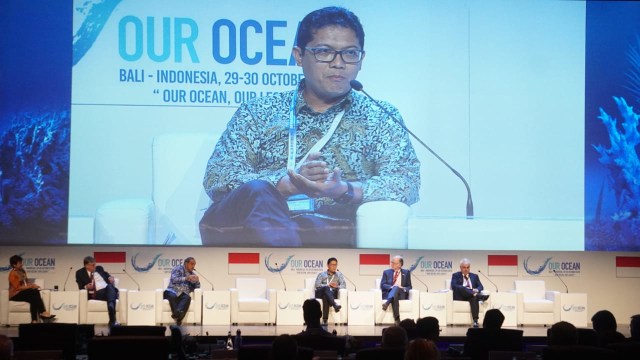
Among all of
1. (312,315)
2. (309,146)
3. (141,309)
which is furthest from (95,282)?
(312,315)

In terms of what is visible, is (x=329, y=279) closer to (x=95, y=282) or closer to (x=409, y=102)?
(x=409, y=102)

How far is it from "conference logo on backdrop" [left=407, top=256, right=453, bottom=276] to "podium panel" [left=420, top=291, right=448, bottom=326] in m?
1.22

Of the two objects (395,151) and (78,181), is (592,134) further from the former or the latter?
(78,181)

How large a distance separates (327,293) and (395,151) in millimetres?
2104

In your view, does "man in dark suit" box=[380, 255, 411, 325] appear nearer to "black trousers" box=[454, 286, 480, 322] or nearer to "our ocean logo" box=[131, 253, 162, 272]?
"black trousers" box=[454, 286, 480, 322]

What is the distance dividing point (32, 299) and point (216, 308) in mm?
2194

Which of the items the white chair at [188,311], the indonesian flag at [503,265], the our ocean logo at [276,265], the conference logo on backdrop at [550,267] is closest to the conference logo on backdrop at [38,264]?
the white chair at [188,311]

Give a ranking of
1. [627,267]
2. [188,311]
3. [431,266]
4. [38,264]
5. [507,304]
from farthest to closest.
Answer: [627,267], [431,266], [38,264], [507,304], [188,311]

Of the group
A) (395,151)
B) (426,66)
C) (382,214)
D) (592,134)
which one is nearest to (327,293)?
(382,214)

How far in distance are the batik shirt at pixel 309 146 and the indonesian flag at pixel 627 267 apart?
11.1ft

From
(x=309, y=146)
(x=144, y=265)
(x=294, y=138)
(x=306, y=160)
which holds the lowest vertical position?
(x=144, y=265)

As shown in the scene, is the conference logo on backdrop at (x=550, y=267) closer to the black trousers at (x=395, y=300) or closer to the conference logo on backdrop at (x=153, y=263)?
the black trousers at (x=395, y=300)

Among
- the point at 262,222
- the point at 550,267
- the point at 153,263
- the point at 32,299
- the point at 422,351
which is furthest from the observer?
the point at 550,267

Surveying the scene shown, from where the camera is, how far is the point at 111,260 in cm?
1261
